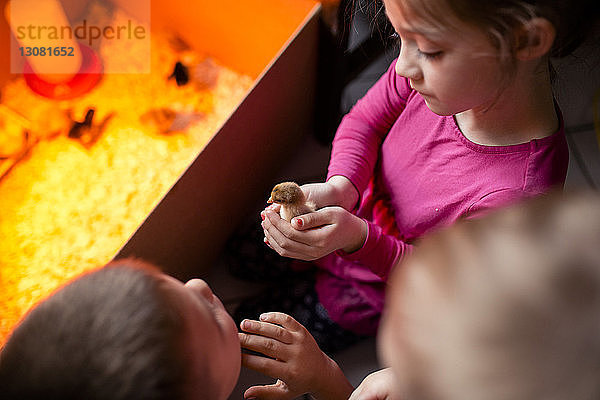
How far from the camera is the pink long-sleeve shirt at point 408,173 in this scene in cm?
77

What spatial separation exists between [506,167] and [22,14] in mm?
1171

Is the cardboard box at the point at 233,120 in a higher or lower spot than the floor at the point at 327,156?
higher

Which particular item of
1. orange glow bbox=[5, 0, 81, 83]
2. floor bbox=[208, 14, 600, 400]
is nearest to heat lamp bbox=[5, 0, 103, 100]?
orange glow bbox=[5, 0, 81, 83]

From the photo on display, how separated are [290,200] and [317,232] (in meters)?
0.07

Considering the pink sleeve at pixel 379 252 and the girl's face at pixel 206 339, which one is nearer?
the girl's face at pixel 206 339

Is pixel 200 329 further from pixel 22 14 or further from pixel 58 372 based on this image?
pixel 22 14

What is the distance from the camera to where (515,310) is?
362 mm

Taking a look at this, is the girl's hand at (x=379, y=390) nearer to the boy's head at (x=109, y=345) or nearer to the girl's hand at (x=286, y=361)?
the girl's hand at (x=286, y=361)

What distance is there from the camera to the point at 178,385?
55 cm

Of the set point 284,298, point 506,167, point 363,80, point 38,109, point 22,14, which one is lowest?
point 284,298

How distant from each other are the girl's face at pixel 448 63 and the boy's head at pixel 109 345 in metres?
0.42

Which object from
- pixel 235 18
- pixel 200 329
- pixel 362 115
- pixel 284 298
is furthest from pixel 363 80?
pixel 200 329

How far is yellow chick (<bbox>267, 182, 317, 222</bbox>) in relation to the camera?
0.84 m

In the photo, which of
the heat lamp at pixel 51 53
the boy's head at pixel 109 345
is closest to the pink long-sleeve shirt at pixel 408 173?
the boy's head at pixel 109 345
